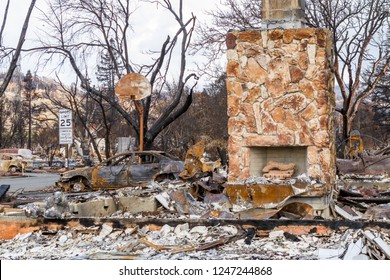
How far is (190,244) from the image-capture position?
8.36 m

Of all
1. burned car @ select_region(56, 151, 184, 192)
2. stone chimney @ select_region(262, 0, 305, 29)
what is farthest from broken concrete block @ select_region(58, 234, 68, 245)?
burned car @ select_region(56, 151, 184, 192)

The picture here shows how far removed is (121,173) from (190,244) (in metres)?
10.6

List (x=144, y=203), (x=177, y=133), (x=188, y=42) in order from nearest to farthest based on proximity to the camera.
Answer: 1. (x=144, y=203)
2. (x=188, y=42)
3. (x=177, y=133)

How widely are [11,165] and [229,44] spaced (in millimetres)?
28390

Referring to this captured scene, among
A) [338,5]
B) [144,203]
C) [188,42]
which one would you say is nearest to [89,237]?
[144,203]

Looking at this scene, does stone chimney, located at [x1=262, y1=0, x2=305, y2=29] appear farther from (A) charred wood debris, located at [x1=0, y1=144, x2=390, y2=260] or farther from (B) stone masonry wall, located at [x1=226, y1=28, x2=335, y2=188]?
(A) charred wood debris, located at [x1=0, y1=144, x2=390, y2=260]

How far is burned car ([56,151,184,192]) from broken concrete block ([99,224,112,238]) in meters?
8.76

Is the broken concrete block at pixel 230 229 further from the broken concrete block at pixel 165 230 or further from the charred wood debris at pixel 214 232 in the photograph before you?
the broken concrete block at pixel 165 230

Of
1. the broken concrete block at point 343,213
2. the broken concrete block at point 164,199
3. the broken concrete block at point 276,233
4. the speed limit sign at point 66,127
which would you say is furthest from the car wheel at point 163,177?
the broken concrete block at point 276,233

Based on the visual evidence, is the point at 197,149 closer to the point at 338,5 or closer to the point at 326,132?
the point at 326,132

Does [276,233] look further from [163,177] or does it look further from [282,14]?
[163,177]

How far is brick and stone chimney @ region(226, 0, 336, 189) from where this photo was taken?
34.7 ft

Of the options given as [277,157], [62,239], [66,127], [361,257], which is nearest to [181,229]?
[62,239]

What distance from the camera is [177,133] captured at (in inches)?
1532
